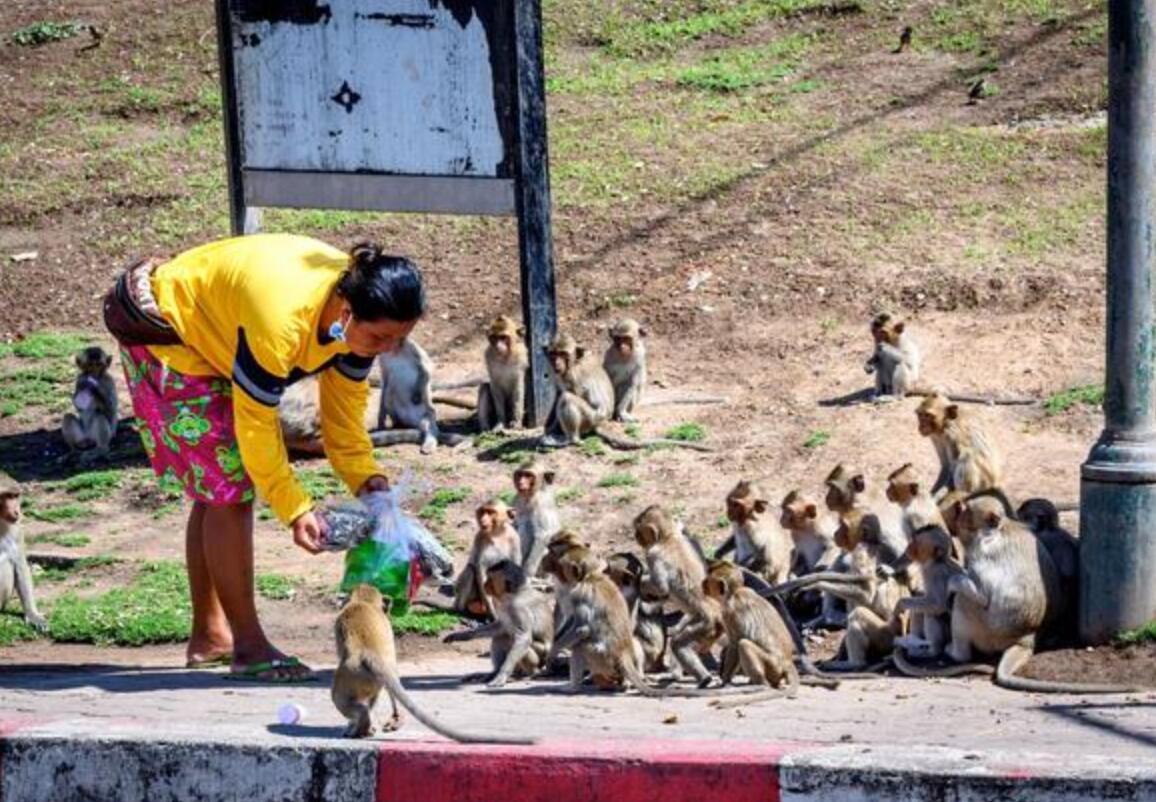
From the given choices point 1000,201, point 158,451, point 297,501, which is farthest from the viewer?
point 1000,201

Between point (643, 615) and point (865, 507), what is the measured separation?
1.78 meters

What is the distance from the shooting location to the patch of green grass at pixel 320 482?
578 inches

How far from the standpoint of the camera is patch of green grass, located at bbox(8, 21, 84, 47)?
23.5 m

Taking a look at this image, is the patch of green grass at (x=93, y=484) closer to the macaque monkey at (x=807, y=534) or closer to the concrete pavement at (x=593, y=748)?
the macaque monkey at (x=807, y=534)

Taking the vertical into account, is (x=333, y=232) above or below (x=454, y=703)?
Answer: above

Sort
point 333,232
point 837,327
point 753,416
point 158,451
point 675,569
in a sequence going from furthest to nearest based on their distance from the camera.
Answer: point 333,232 → point 837,327 → point 753,416 → point 675,569 → point 158,451

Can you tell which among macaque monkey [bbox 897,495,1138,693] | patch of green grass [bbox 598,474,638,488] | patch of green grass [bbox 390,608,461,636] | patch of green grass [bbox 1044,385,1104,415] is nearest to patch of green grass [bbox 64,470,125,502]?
patch of green grass [bbox 598,474,638,488]

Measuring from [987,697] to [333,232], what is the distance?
976cm

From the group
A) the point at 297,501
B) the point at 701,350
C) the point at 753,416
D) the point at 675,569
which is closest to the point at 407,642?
the point at 675,569

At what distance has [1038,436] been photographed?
1438 cm

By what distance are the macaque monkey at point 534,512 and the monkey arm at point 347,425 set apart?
9.82ft

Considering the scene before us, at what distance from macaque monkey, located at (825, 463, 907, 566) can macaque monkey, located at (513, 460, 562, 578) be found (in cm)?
156

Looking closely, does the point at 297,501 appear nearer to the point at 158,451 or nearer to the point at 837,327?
the point at 158,451

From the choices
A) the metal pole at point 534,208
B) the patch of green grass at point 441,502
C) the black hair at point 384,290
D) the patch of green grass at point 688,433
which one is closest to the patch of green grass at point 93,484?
the patch of green grass at point 441,502
